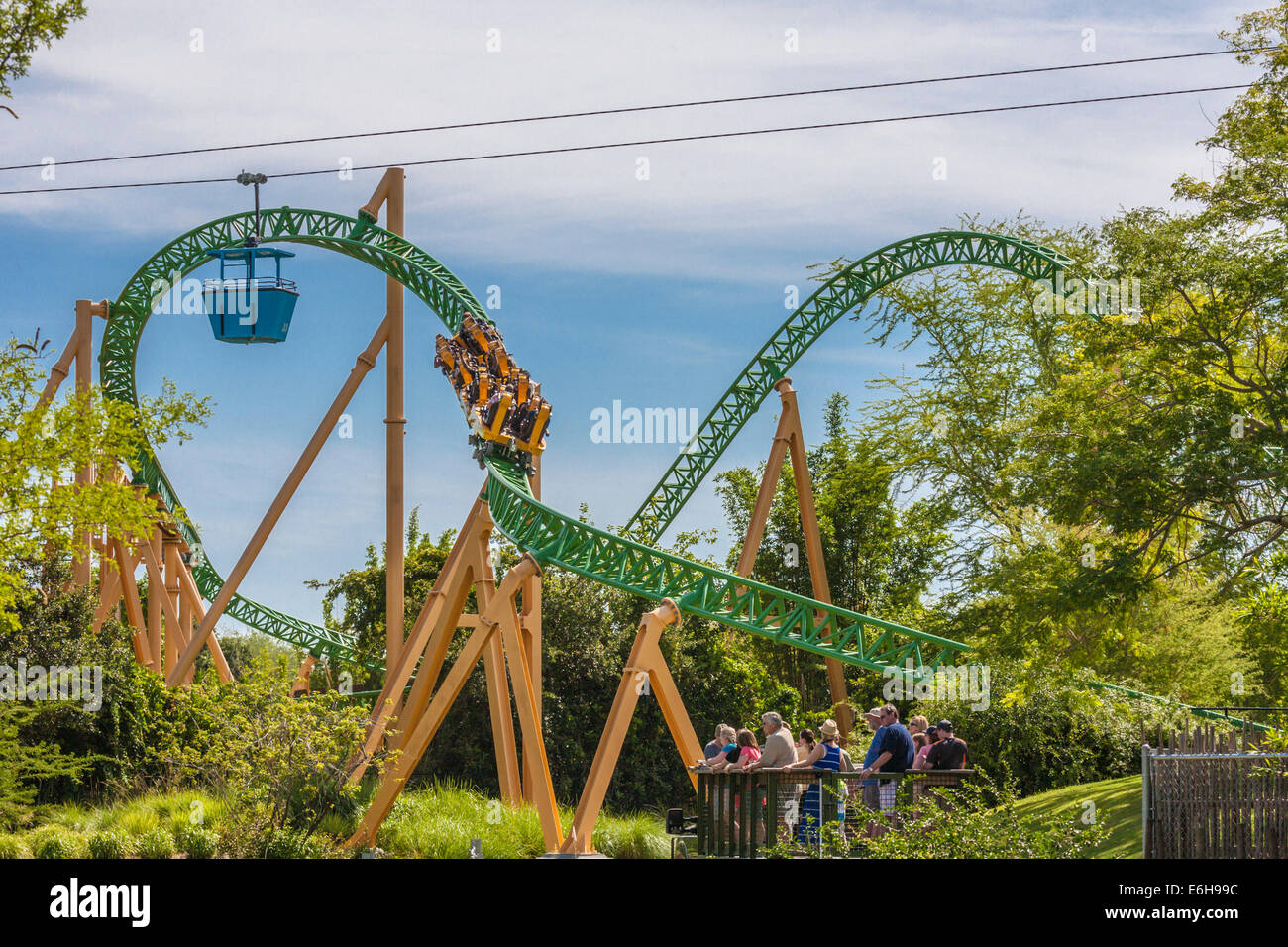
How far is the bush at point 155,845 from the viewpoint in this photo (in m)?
14.7

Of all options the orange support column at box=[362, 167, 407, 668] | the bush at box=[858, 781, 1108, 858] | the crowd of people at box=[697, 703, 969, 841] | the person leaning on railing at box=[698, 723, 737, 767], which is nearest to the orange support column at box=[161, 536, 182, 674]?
the orange support column at box=[362, 167, 407, 668]

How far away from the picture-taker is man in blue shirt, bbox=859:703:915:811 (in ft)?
40.1

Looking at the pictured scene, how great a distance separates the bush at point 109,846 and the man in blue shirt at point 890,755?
26.3 ft

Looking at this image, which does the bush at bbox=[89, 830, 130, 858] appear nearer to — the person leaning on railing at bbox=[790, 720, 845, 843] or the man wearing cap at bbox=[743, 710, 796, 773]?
the man wearing cap at bbox=[743, 710, 796, 773]

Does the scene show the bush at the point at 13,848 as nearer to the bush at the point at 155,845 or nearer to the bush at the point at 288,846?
the bush at the point at 155,845

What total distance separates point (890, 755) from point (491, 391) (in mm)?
8610

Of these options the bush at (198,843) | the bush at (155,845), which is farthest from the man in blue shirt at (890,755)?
the bush at (155,845)

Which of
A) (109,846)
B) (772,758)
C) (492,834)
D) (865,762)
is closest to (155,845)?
(109,846)

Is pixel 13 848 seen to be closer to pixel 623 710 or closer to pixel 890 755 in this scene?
pixel 623 710

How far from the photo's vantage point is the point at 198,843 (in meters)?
14.7

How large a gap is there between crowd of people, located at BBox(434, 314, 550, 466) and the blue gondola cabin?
211cm

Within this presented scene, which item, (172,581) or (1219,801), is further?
(172,581)

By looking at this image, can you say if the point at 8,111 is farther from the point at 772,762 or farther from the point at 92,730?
the point at 772,762

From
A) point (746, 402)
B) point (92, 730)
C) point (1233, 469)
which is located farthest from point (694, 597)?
point (92, 730)
